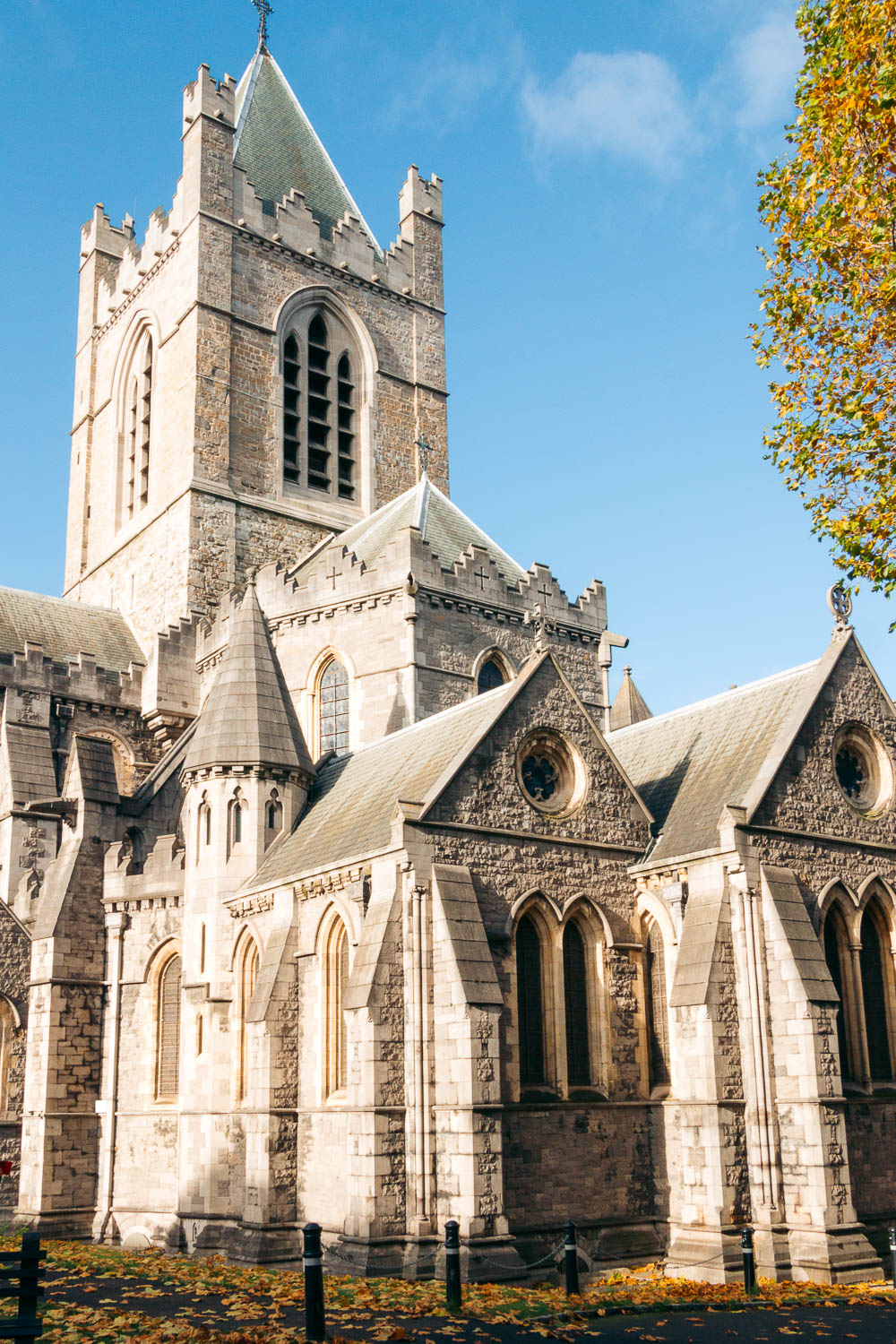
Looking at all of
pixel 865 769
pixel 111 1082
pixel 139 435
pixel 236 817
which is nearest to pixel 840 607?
pixel 865 769

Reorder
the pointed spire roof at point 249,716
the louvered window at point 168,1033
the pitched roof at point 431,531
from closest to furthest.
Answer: the pointed spire roof at point 249,716
the louvered window at point 168,1033
the pitched roof at point 431,531

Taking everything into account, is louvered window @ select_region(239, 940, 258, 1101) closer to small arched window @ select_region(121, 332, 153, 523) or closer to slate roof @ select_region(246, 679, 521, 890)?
slate roof @ select_region(246, 679, 521, 890)

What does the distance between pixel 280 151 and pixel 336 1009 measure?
35.0 metres

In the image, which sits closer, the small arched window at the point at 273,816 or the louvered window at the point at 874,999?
the louvered window at the point at 874,999

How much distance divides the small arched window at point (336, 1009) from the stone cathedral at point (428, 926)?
A: 5 centimetres

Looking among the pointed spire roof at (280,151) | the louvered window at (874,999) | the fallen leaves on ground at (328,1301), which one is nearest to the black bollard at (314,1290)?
the fallen leaves on ground at (328,1301)

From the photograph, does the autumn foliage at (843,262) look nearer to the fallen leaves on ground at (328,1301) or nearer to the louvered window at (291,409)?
the fallen leaves on ground at (328,1301)

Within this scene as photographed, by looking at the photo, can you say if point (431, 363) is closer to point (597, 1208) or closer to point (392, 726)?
point (392, 726)

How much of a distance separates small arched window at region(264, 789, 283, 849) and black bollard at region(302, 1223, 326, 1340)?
12.5 m

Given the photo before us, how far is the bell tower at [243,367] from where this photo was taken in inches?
1577

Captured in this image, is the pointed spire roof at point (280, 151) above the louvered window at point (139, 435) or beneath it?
above

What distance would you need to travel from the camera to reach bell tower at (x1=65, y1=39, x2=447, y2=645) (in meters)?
40.1

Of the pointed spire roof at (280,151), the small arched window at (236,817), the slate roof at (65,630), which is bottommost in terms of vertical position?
the small arched window at (236,817)

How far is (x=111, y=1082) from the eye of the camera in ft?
88.4
